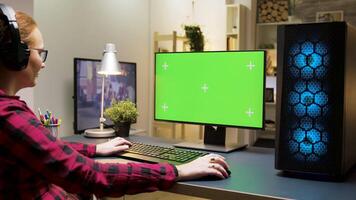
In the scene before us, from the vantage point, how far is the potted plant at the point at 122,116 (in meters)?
1.90

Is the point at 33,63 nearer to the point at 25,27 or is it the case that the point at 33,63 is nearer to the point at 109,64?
the point at 25,27

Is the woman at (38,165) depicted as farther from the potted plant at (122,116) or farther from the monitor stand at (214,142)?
the potted plant at (122,116)

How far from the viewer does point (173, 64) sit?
5.87 feet

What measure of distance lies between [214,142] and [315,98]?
0.63 meters

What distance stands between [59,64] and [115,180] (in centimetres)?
233

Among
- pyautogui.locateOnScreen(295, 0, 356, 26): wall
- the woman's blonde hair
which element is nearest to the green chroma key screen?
the woman's blonde hair

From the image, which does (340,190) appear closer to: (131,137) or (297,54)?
(297,54)

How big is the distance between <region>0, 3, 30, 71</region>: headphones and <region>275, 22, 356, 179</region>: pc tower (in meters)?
0.75

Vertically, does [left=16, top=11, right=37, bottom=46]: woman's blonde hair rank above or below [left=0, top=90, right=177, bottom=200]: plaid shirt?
above

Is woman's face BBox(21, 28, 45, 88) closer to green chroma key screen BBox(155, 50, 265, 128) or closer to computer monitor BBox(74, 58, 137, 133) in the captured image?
green chroma key screen BBox(155, 50, 265, 128)

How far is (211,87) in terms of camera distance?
5.52 feet

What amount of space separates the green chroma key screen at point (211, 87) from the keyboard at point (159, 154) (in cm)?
29

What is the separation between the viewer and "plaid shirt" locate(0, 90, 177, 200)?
0.88 m

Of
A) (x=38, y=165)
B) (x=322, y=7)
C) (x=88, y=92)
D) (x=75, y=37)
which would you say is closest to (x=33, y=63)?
(x=38, y=165)
